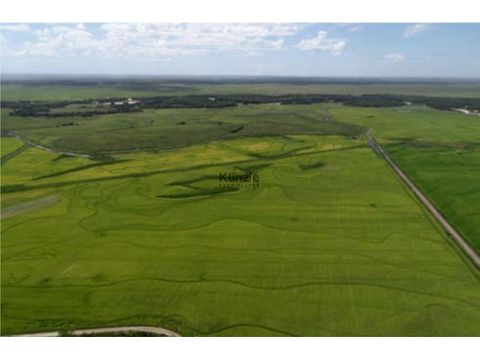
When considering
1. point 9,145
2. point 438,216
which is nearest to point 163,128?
point 9,145

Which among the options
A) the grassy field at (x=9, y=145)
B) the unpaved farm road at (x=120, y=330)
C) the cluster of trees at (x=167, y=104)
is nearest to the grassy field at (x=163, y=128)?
the grassy field at (x=9, y=145)

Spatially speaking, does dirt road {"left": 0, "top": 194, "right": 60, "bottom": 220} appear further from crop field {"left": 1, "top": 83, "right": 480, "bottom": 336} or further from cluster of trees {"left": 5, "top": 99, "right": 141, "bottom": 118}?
cluster of trees {"left": 5, "top": 99, "right": 141, "bottom": 118}

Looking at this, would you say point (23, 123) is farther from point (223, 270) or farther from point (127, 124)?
point (223, 270)

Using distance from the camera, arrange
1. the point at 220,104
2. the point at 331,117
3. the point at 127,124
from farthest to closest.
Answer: the point at 220,104 → the point at 331,117 → the point at 127,124

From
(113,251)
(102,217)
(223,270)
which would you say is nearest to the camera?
(223,270)

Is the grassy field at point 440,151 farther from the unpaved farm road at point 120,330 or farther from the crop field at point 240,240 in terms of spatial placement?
the unpaved farm road at point 120,330

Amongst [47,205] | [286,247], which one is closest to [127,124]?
[47,205]

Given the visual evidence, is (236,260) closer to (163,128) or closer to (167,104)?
(163,128)
